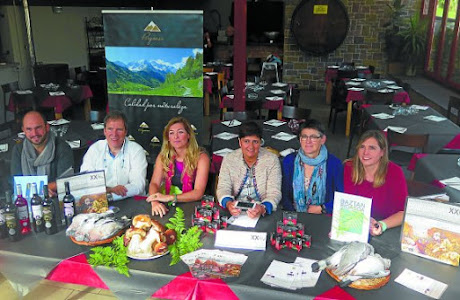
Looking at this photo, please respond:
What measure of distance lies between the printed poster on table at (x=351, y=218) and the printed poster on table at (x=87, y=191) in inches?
58.9

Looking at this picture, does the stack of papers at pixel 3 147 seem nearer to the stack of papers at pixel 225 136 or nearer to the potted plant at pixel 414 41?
the stack of papers at pixel 225 136

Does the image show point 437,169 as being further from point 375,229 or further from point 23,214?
point 23,214

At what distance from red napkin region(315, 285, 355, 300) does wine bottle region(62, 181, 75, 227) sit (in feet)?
5.28

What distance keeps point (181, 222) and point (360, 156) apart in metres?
1.39

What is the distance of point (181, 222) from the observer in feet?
8.56

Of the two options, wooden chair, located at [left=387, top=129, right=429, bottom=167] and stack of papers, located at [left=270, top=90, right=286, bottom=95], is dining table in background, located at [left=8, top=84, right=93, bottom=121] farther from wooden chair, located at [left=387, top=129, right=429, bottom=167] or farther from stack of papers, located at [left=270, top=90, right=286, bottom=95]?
wooden chair, located at [left=387, top=129, right=429, bottom=167]

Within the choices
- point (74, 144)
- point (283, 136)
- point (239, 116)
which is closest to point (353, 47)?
point (239, 116)

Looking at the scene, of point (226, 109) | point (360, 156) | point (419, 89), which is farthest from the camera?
point (419, 89)

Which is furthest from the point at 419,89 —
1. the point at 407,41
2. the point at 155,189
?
the point at 155,189

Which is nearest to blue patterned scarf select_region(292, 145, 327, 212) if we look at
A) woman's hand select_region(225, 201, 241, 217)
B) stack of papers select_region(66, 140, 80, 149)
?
woman's hand select_region(225, 201, 241, 217)

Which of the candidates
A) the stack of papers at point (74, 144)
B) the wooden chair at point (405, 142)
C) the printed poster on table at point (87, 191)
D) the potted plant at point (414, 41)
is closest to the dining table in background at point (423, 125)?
the wooden chair at point (405, 142)

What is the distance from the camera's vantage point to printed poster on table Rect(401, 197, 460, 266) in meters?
2.25

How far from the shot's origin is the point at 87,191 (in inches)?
110

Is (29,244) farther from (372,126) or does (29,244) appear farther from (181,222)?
(372,126)
